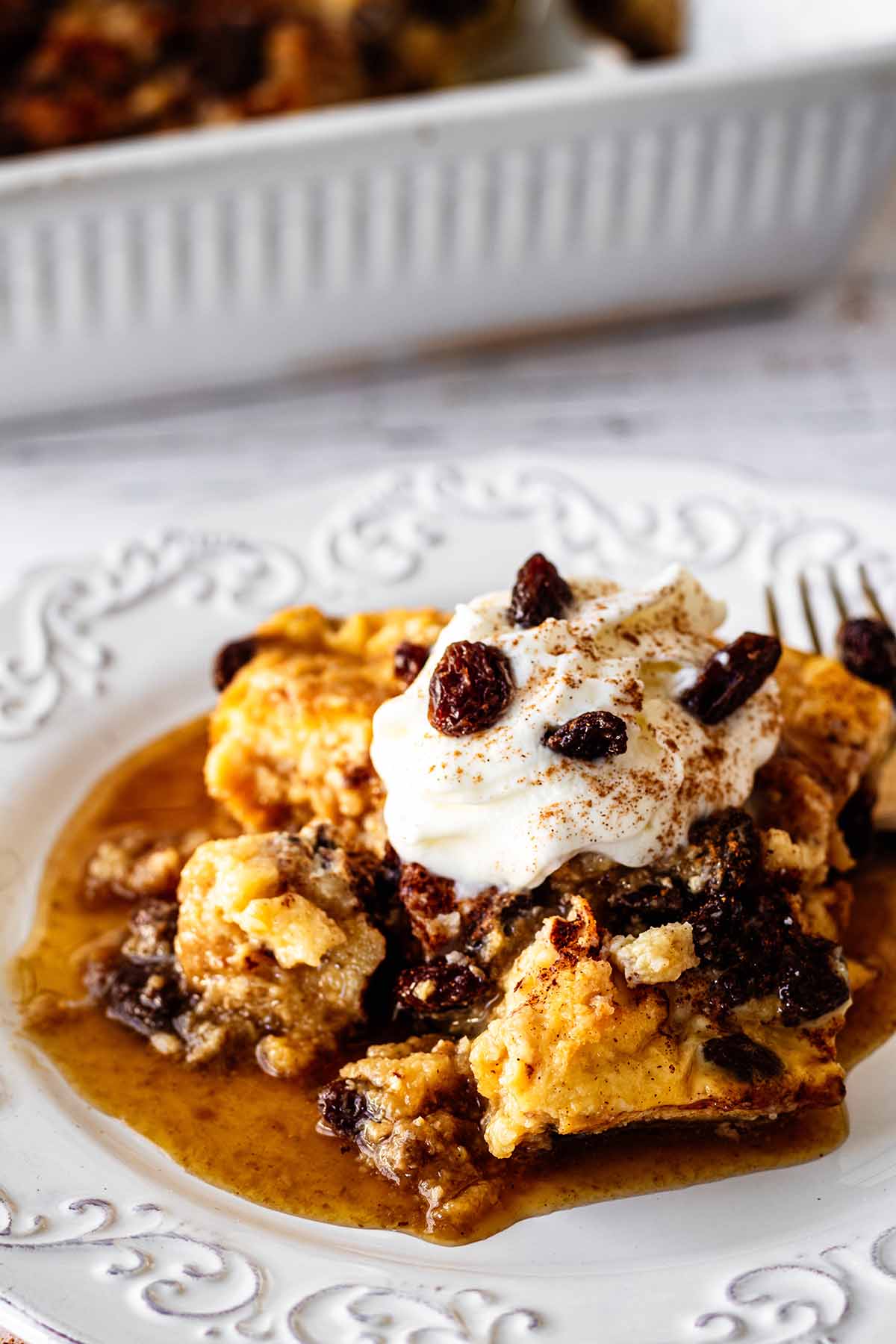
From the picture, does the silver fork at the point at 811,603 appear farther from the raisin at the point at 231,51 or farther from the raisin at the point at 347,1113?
the raisin at the point at 231,51

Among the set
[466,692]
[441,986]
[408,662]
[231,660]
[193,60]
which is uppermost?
[193,60]

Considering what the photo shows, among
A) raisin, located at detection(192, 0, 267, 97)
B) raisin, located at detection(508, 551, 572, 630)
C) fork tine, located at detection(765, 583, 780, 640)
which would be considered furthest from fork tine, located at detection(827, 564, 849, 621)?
raisin, located at detection(192, 0, 267, 97)

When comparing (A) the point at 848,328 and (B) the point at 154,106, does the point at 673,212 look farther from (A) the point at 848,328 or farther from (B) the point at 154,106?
(B) the point at 154,106

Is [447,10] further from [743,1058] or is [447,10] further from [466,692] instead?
[743,1058]

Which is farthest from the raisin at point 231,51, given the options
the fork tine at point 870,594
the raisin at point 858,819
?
the raisin at point 858,819

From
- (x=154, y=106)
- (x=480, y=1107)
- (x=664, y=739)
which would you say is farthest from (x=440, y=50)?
(x=480, y=1107)

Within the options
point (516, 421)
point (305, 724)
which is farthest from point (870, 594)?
point (516, 421)

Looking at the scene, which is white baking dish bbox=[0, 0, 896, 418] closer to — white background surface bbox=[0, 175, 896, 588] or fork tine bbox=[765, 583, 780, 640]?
white background surface bbox=[0, 175, 896, 588]
